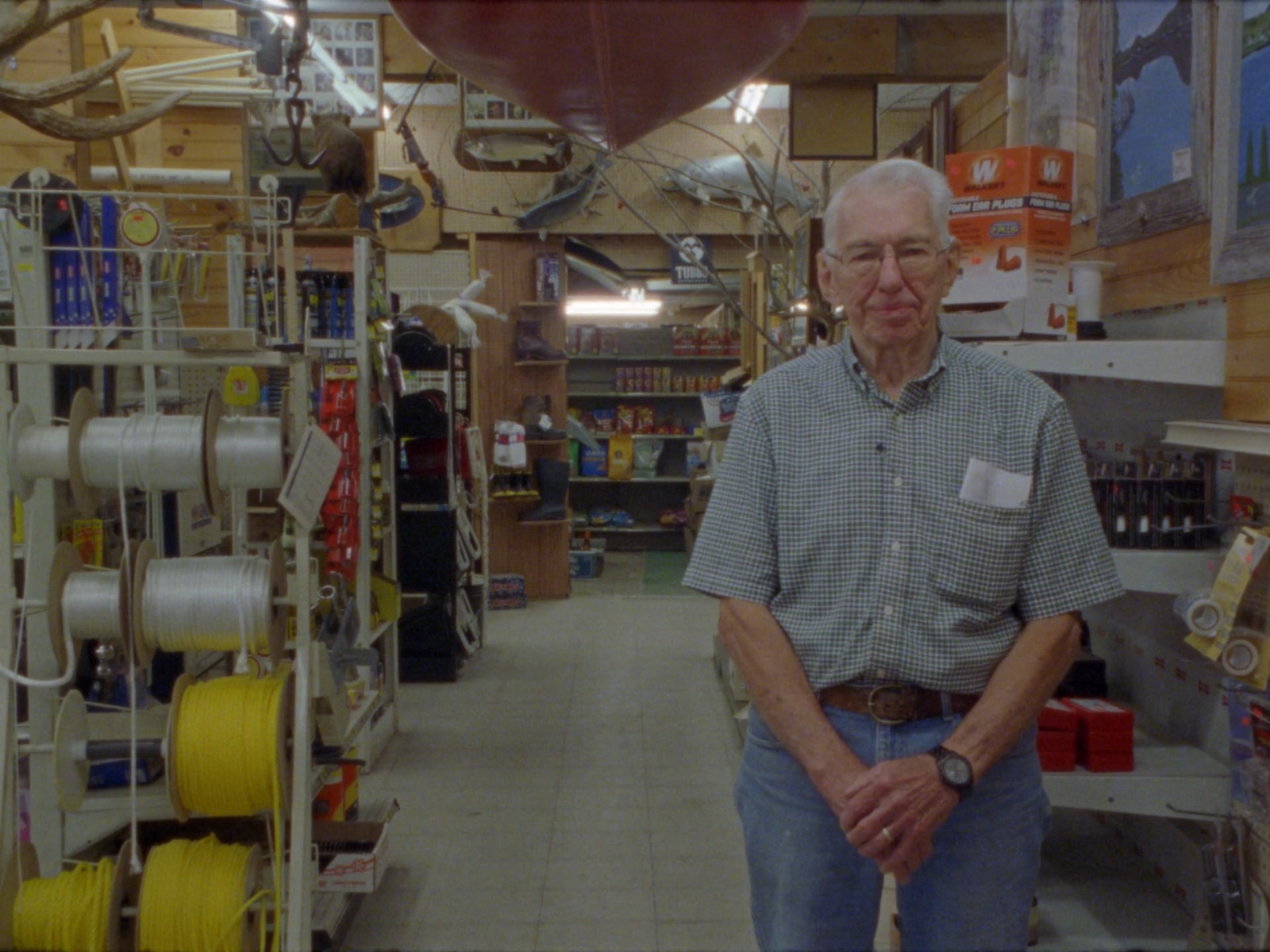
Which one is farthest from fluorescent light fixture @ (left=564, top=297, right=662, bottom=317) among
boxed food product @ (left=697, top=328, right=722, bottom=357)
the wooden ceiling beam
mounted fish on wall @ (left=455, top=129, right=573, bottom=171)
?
the wooden ceiling beam

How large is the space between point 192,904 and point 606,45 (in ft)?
6.97

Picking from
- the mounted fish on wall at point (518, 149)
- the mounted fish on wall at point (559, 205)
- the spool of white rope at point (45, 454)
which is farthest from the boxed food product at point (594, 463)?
the spool of white rope at point (45, 454)

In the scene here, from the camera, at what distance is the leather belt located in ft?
5.07

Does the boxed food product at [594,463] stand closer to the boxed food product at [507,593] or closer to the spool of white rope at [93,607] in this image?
the boxed food product at [507,593]

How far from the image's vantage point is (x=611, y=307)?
12.5m

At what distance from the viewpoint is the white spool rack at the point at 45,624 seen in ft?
7.55

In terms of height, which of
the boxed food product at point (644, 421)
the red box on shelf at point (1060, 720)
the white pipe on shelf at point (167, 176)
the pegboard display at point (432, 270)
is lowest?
the red box on shelf at point (1060, 720)

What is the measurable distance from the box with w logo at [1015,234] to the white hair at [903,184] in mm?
972

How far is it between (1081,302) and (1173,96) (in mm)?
509

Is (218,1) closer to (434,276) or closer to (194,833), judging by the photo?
(194,833)

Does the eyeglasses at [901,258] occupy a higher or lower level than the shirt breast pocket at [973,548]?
higher

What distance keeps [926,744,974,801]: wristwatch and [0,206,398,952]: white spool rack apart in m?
1.43

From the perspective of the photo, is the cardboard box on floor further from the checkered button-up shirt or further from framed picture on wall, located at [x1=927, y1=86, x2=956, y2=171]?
framed picture on wall, located at [x1=927, y1=86, x2=956, y2=171]

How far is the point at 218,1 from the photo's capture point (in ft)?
10.7
